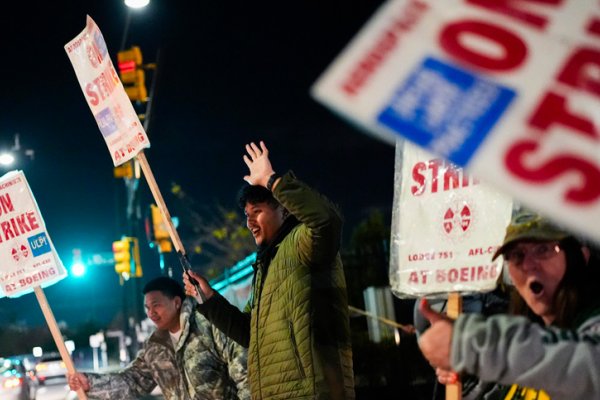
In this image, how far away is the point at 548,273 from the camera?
259cm

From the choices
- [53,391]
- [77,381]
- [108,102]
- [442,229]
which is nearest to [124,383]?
[77,381]

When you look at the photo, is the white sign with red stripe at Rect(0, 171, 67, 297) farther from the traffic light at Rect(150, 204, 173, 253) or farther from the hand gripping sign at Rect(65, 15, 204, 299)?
the traffic light at Rect(150, 204, 173, 253)

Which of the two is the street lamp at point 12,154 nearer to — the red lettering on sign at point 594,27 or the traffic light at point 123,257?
the traffic light at point 123,257

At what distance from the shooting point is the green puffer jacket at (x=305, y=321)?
4.27 m

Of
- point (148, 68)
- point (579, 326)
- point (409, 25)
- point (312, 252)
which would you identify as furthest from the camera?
point (148, 68)

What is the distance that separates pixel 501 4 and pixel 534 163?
470 mm

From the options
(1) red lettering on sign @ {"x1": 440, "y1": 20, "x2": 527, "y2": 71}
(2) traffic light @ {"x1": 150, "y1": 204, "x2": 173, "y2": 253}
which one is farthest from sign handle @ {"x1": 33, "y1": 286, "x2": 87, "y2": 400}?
(2) traffic light @ {"x1": 150, "y1": 204, "x2": 173, "y2": 253}

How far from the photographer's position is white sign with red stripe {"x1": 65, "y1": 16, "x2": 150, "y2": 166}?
18.8 feet

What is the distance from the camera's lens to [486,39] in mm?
2086

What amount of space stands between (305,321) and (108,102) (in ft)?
8.11

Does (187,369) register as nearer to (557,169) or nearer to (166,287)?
(166,287)

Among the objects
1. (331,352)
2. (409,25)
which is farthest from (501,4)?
(331,352)

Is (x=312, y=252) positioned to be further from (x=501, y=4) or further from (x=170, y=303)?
(x=501, y=4)

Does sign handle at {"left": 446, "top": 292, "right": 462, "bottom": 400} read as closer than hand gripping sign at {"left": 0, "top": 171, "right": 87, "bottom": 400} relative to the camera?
Yes
